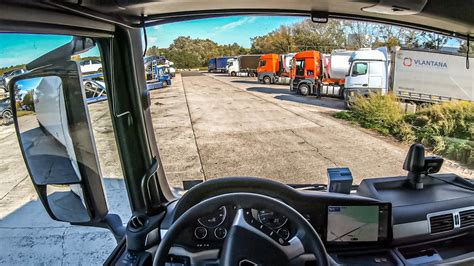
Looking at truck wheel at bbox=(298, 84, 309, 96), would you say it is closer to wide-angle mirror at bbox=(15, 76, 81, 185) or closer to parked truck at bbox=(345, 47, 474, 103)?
parked truck at bbox=(345, 47, 474, 103)

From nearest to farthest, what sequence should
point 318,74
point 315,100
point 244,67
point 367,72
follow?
point 367,72 < point 315,100 < point 318,74 < point 244,67

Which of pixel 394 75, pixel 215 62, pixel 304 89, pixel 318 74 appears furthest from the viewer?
pixel 304 89

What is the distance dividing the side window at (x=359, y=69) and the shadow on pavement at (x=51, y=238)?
41.8ft

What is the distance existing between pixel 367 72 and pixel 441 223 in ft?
39.8

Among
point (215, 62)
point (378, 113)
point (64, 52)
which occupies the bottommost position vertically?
point (378, 113)

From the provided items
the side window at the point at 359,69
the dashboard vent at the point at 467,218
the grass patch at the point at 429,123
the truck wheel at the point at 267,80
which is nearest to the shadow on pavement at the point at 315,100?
the side window at the point at 359,69

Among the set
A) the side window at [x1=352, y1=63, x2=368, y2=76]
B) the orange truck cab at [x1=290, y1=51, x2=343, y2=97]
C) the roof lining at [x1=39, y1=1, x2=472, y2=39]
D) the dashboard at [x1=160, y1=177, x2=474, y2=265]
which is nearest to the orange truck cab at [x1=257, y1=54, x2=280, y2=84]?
the orange truck cab at [x1=290, y1=51, x2=343, y2=97]

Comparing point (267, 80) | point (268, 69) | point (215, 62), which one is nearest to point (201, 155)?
point (215, 62)

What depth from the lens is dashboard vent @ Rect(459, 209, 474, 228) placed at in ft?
6.31

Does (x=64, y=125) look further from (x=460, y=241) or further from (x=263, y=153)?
(x=263, y=153)

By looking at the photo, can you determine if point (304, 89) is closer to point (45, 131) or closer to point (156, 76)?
point (156, 76)

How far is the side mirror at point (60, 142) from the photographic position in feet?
4.62

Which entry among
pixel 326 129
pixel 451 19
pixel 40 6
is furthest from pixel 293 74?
pixel 40 6

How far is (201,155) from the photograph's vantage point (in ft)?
19.0
